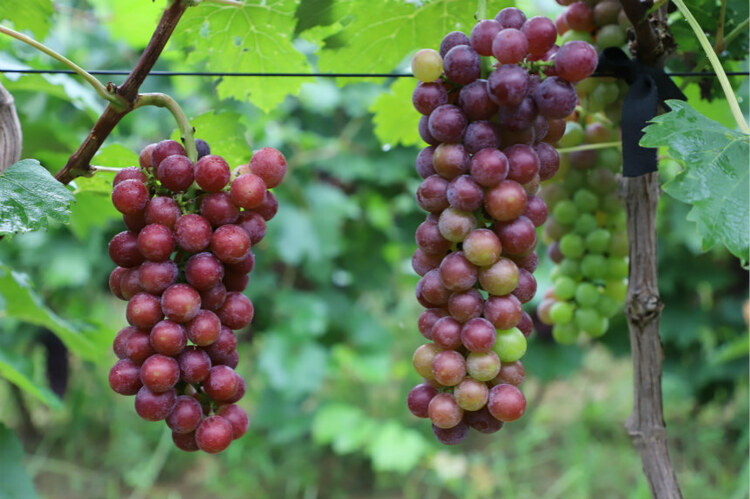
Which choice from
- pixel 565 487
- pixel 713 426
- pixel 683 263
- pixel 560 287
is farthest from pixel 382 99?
pixel 713 426

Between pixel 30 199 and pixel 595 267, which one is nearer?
pixel 30 199

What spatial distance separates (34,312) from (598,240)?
0.70 metres

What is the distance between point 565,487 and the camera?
2.26 meters

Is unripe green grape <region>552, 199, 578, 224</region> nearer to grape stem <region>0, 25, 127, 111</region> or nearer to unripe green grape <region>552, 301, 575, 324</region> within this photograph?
unripe green grape <region>552, 301, 575, 324</region>

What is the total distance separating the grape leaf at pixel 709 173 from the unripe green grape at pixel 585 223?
24 cm

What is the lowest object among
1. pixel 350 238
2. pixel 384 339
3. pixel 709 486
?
pixel 709 486

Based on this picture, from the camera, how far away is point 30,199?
50cm

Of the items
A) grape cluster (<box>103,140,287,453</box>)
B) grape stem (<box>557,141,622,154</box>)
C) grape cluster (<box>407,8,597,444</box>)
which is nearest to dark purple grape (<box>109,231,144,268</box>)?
grape cluster (<box>103,140,287,453</box>)

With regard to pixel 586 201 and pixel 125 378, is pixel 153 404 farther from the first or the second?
pixel 586 201

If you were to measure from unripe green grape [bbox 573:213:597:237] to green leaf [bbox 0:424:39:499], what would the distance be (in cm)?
68

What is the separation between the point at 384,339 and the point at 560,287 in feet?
4.59

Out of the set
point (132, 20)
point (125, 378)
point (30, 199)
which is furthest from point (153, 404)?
point (132, 20)

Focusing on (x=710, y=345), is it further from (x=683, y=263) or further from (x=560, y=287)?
(x=560, y=287)

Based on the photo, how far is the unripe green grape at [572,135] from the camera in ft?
2.39
